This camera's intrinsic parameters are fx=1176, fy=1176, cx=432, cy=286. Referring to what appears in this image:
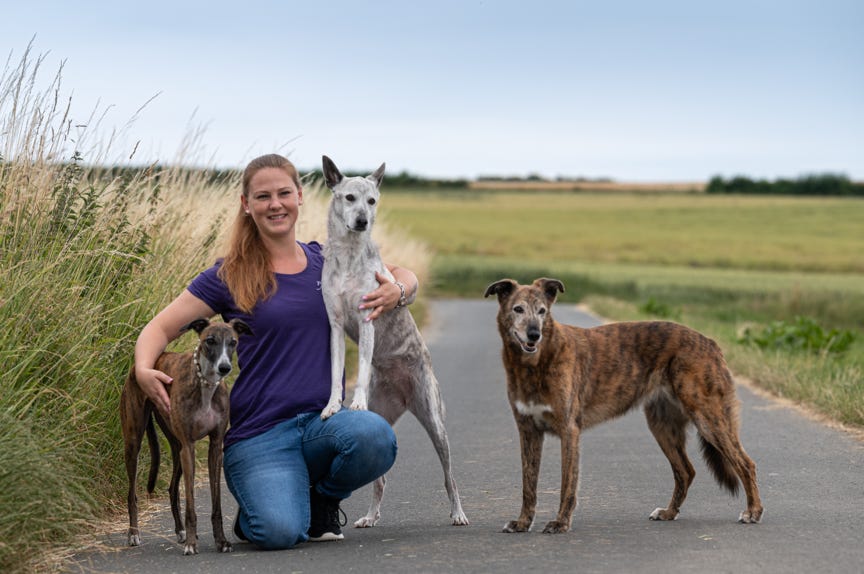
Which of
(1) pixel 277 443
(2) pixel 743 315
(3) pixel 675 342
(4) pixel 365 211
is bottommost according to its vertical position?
(2) pixel 743 315

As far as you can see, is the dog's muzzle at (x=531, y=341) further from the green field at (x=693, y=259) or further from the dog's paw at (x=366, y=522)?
the green field at (x=693, y=259)

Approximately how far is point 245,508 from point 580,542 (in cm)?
185

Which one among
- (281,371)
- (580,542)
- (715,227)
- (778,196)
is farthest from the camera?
(778,196)

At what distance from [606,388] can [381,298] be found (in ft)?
5.04

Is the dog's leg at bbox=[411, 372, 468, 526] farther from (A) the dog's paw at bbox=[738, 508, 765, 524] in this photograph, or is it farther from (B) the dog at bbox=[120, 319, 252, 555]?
(A) the dog's paw at bbox=[738, 508, 765, 524]

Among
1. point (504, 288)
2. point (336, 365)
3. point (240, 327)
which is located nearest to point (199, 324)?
point (240, 327)

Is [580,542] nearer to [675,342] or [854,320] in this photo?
[675,342]

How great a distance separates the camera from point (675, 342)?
739 centimetres

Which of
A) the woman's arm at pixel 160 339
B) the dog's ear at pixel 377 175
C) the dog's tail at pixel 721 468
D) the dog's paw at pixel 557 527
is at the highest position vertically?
the dog's ear at pixel 377 175

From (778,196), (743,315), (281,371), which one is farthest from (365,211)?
(778,196)

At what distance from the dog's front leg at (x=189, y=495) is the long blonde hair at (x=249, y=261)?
90 centimetres

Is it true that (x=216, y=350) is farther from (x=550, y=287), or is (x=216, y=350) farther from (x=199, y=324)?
(x=550, y=287)

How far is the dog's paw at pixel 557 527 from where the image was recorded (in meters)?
6.66

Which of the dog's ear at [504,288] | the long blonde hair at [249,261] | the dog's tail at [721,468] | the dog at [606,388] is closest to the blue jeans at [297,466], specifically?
the long blonde hair at [249,261]
